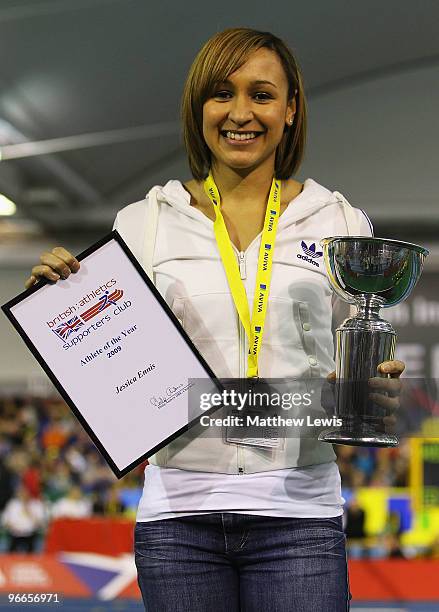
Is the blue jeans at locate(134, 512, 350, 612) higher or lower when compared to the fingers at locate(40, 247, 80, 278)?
lower

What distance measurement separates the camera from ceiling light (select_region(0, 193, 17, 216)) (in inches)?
187

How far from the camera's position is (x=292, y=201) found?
4.91 feet

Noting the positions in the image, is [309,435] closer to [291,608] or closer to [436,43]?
[291,608]

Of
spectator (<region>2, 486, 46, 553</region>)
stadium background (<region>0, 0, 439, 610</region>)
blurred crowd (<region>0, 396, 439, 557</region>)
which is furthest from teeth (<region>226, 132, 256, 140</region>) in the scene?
spectator (<region>2, 486, 46, 553</region>)

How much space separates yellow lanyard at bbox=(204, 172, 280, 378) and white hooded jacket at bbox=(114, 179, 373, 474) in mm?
13

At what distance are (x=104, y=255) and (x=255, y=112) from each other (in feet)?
1.02

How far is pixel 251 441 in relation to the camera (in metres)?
1.39

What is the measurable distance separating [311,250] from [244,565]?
1.56 feet

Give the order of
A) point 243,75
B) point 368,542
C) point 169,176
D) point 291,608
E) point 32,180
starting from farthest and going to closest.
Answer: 1. point 368,542
2. point 32,180
3. point 169,176
4. point 243,75
5. point 291,608

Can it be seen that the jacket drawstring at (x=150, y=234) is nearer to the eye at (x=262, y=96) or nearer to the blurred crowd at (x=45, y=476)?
the eye at (x=262, y=96)

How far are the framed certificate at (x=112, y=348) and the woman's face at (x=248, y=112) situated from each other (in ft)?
0.71

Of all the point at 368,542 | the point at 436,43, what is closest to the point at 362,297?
the point at 436,43

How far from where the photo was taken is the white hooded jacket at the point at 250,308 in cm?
140

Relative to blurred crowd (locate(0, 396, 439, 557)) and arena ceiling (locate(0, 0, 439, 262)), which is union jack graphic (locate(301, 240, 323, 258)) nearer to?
arena ceiling (locate(0, 0, 439, 262))
